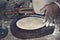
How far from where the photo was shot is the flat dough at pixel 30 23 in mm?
1948

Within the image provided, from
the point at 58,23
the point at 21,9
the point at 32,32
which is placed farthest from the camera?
the point at 21,9

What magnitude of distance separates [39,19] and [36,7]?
0.15 meters

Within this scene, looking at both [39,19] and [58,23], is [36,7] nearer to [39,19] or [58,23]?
[39,19]

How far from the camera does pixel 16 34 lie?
1.93 metres

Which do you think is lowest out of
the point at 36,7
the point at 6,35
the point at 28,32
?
the point at 6,35

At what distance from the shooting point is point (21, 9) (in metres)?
2.32

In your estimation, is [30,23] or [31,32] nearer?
[31,32]

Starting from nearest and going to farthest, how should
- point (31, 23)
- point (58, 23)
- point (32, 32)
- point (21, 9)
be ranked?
point (32, 32), point (31, 23), point (58, 23), point (21, 9)

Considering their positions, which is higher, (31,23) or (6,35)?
(31,23)

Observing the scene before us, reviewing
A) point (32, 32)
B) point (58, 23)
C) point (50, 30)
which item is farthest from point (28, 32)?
point (58, 23)

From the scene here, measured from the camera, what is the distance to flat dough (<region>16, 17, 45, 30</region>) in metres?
1.95

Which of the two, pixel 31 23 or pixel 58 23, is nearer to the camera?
pixel 31 23

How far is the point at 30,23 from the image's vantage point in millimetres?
2016

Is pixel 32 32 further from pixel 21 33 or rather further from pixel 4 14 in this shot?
pixel 4 14
